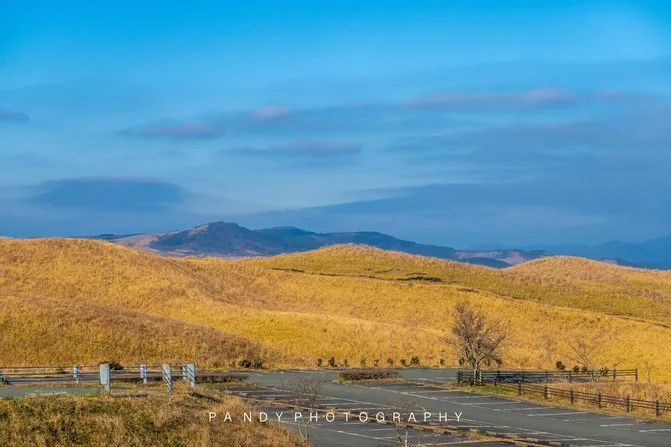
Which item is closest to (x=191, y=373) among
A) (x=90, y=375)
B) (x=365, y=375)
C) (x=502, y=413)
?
(x=90, y=375)

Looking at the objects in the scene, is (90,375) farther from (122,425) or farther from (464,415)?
(122,425)

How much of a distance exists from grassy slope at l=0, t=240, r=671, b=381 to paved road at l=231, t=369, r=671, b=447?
20.8 metres

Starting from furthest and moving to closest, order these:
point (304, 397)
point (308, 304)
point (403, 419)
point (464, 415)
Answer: point (308, 304) → point (304, 397) → point (464, 415) → point (403, 419)

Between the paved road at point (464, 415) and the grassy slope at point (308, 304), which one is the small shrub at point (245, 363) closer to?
the grassy slope at point (308, 304)

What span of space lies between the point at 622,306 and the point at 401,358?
56993mm

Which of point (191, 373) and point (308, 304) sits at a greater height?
point (308, 304)

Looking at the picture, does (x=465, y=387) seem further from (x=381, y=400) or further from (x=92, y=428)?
(x=92, y=428)

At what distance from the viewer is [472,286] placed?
137500 millimetres

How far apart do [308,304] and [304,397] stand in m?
72.4

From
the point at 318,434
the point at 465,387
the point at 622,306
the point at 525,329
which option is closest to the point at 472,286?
the point at 622,306

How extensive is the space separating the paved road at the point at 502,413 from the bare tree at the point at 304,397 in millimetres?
763

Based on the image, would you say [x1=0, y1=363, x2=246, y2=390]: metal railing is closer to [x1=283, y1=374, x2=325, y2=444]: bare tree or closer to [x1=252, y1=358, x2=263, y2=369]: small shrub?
[x1=283, y1=374, x2=325, y2=444]: bare tree

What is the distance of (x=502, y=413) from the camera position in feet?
154

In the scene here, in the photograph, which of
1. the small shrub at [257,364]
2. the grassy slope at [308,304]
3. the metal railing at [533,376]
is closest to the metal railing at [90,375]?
the small shrub at [257,364]
